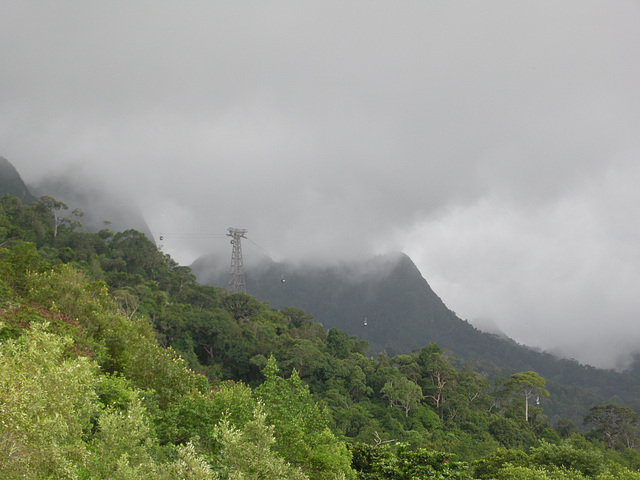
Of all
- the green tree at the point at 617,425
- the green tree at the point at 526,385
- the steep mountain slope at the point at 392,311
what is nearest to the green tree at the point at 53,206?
the green tree at the point at 526,385

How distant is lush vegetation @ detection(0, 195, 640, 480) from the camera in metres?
10.5

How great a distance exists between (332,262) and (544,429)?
421ft

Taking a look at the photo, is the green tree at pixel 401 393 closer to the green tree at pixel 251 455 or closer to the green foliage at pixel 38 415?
the green tree at pixel 251 455

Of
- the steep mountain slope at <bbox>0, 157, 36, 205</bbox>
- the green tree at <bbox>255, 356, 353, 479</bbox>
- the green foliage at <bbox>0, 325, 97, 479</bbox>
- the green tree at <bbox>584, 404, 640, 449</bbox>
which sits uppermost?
the steep mountain slope at <bbox>0, 157, 36, 205</bbox>

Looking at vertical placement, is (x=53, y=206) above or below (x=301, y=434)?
above

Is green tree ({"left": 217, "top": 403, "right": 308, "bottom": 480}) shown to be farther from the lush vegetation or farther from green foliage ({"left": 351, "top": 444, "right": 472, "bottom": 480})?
green foliage ({"left": 351, "top": 444, "right": 472, "bottom": 480})

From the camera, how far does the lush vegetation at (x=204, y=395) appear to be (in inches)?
413

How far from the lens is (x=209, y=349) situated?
170 feet

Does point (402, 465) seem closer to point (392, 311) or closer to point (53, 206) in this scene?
point (53, 206)

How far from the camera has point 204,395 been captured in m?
21.2

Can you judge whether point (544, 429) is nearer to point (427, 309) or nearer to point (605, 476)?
point (605, 476)

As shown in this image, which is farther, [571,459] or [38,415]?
[571,459]

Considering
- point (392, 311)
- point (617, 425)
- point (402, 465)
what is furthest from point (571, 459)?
point (392, 311)

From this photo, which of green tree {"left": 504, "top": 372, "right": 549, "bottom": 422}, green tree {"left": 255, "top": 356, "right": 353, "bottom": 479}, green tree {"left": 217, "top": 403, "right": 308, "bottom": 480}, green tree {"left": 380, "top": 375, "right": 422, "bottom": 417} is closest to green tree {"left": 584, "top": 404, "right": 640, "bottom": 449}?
green tree {"left": 504, "top": 372, "right": 549, "bottom": 422}
